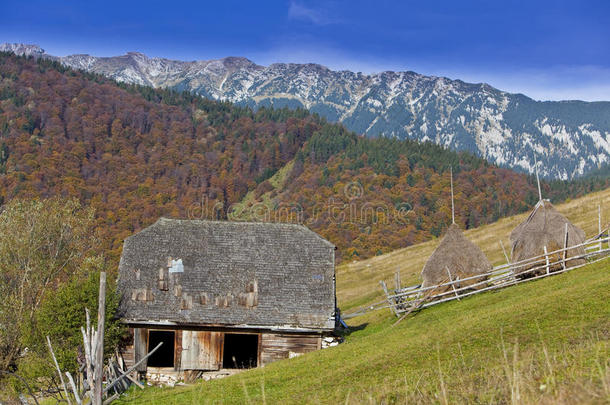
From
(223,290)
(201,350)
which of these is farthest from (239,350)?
(223,290)

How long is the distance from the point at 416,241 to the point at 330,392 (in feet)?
337

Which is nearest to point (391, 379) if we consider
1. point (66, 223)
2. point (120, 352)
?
point (120, 352)

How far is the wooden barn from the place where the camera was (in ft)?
91.9

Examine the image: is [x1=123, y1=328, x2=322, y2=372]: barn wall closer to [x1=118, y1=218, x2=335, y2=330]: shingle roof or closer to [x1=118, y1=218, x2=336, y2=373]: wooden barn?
[x1=118, y1=218, x2=336, y2=373]: wooden barn

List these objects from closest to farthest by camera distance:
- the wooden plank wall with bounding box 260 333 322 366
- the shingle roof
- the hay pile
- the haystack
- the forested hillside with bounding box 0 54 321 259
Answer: the wooden plank wall with bounding box 260 333 322 366
the shingle roof
the haystack
the hay pile
the forested hillside with bounding box 0 54 321 259

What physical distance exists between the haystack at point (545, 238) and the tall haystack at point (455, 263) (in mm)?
1791

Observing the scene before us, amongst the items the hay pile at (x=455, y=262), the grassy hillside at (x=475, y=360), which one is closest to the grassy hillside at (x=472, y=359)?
the grassy hillside at (x=475, y=360)

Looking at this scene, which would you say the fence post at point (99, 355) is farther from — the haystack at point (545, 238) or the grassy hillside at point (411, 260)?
the grassy hillside at point (411, 260)

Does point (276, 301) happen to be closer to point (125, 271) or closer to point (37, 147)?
point (125, 271)

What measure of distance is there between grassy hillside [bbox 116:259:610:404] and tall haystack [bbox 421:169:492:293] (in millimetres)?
2728

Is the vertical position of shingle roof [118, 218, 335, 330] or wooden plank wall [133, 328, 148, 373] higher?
shingle roof [118, 218, 335, 330]

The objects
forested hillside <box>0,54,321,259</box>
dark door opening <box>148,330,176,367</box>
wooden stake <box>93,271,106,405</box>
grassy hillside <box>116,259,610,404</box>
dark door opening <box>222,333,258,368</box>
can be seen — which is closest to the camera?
grassy hillside <box>116,259,610,404</box>

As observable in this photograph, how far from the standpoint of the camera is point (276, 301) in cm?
2877

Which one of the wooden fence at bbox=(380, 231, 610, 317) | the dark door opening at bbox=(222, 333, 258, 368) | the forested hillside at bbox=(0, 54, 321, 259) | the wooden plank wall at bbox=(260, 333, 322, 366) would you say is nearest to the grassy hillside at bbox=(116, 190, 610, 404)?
the wooden fence at bbox=(380, 231, 610, 317)
